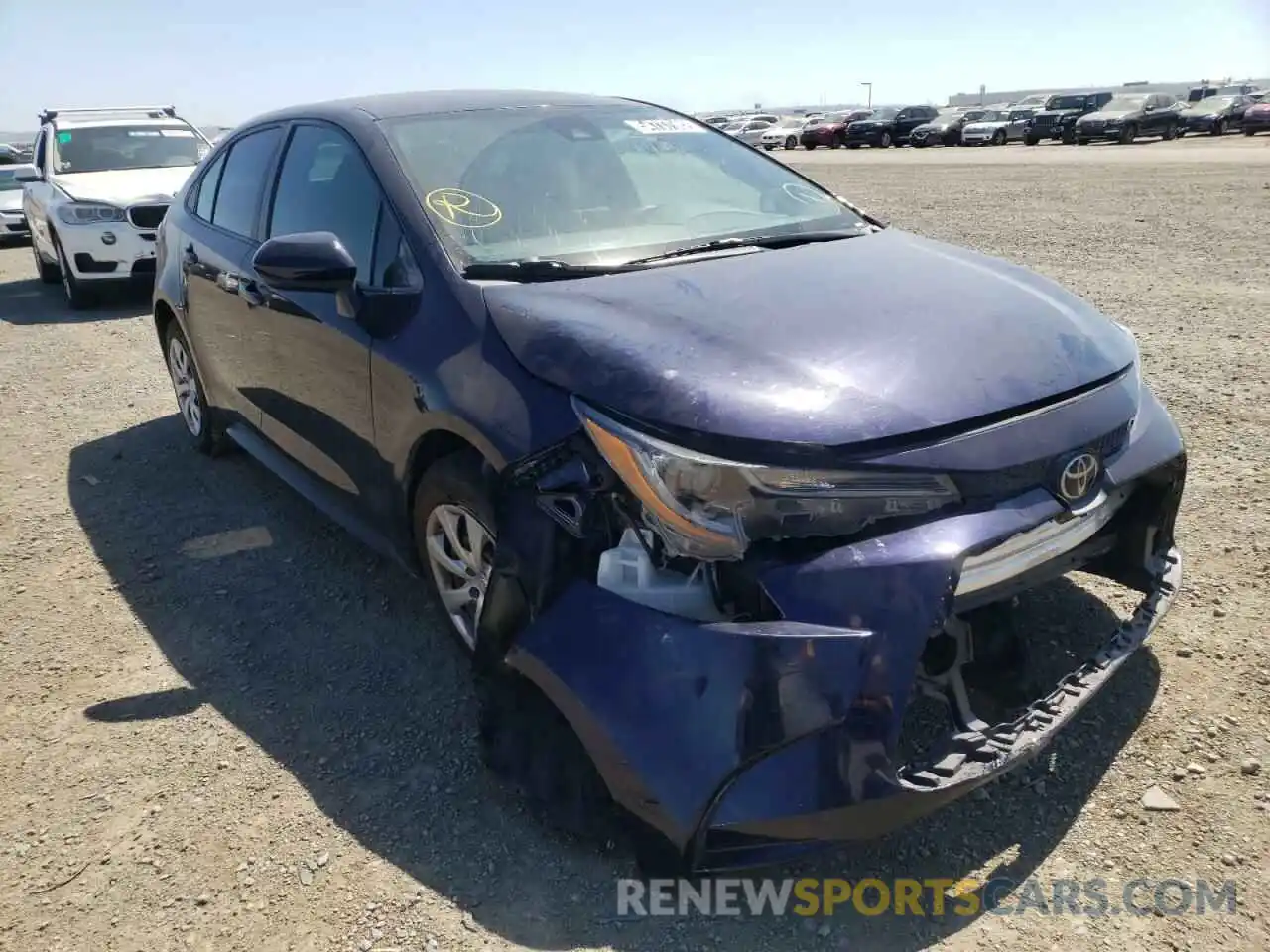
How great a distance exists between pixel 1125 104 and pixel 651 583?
37.6 m

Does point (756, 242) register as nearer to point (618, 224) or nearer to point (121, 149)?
point (618, 224)

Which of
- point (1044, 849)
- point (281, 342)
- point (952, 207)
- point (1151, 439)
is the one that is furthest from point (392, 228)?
point (952, 207)

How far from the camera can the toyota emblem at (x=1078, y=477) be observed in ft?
7.25

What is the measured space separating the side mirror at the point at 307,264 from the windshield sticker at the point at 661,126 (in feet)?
4.50

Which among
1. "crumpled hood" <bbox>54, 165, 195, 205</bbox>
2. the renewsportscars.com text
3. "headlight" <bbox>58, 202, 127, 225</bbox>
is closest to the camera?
the renewsportscars.com text

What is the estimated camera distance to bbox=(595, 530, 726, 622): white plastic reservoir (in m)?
2.08

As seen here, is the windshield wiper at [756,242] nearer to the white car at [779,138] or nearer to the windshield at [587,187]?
the windshield at [587,187]

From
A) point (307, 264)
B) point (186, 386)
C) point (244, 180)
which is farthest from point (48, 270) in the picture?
point (307, 264)

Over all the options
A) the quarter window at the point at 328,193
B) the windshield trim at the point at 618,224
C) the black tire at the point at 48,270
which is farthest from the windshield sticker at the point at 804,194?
the black tire at the point at 48,270

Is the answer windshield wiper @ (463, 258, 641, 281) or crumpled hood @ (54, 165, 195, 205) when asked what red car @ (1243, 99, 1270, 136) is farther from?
windshield wiper @ (463, 258, 641, 281)

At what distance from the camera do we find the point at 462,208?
3047 mm

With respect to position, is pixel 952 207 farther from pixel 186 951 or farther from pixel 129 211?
pixel 186 951

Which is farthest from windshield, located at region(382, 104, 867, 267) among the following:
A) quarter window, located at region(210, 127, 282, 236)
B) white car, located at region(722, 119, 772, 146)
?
white car, located at region(722, 119, 772, 146)

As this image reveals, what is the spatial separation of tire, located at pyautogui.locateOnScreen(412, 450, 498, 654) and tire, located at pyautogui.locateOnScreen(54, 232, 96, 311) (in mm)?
8034
